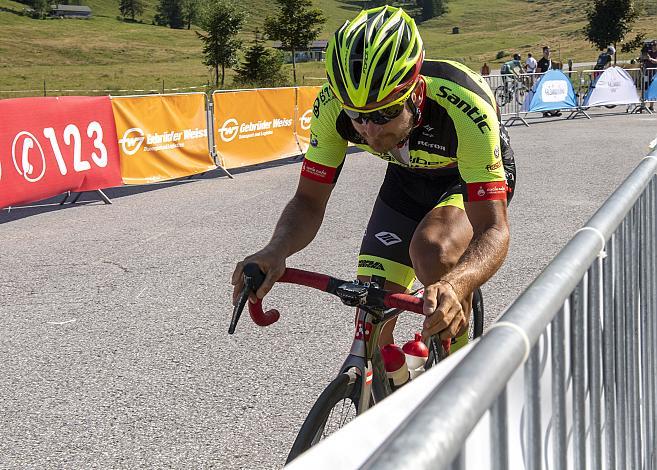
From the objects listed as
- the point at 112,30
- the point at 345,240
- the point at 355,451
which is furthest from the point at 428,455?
the point at 112,30

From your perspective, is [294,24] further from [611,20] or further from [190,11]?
[190,11]

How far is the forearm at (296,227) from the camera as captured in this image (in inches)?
126

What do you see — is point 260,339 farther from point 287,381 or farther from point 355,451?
point 355,451

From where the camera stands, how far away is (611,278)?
2.41 m

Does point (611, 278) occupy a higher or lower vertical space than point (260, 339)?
higher

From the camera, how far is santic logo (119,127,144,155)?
11.8 meters

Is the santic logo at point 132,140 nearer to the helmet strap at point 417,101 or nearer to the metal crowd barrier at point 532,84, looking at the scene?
the helmet strap at point 417,101

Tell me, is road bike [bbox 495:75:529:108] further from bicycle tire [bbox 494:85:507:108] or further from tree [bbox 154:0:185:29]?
tree [bbox 154:0:185:29]

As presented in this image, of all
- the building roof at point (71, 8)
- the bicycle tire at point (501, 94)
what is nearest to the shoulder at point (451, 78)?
the bicycle tire at point (501, 94)

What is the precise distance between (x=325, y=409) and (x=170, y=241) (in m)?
Answer: 6.44

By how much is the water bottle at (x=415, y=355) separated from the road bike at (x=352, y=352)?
101mm

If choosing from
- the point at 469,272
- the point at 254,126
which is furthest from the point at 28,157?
the point at 469,272

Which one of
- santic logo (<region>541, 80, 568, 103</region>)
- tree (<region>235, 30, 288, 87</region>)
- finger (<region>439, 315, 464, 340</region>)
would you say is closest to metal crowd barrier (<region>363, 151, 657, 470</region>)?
finger (<region>439, 315, 464, 340</region>)

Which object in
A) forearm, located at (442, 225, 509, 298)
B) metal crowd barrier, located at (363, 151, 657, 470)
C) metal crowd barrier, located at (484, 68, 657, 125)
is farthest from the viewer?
metal crowd barrier, located at (484, 68, 657, 125)
